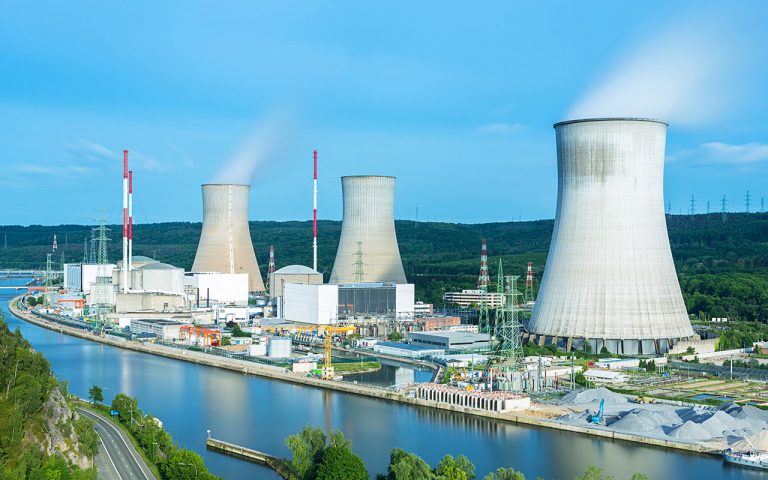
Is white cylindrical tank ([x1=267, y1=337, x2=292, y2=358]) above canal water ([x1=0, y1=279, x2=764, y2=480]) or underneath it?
above

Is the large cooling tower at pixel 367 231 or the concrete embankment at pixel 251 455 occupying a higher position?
the large cooling tower at pixel 367 231

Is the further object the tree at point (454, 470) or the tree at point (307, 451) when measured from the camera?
the tree at point (307, 451)

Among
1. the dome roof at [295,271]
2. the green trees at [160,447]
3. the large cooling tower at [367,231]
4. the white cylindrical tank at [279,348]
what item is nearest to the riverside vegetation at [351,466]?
the green trees at [160,447]

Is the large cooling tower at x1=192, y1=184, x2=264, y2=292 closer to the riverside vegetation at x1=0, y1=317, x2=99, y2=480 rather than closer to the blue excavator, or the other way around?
the riverside vegetation at x1=0, y1=317, x2=99, y2=480

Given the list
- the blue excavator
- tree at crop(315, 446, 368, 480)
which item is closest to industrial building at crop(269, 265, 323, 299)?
the blue excavator

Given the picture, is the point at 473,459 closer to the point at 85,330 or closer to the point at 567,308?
the point at 567,308

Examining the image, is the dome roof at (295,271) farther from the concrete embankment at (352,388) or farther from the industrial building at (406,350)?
the industrial building at (406,350)

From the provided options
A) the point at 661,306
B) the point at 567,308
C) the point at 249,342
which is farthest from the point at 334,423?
the point at 249,342
